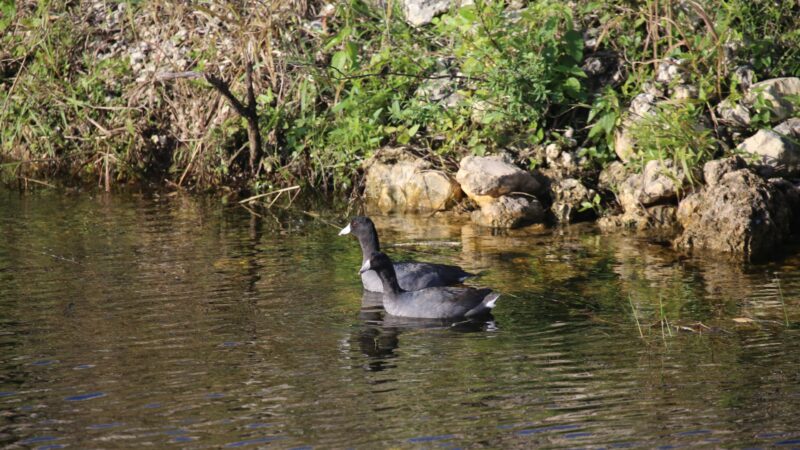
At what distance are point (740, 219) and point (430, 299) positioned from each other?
11.3 ft

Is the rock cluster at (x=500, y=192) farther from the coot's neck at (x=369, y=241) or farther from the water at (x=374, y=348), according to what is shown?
the coot's neck at (x=369, y=241)

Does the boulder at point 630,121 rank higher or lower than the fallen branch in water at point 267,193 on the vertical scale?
higher

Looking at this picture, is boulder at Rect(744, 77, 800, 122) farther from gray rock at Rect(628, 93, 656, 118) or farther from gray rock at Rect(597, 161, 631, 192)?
gray rock at Rect(597, 161, 631, 192)

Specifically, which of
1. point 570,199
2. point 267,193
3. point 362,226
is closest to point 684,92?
point 570,199

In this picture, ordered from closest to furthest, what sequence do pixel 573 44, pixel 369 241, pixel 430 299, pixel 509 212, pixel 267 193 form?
pixel 430 299 < pixel 369 241 < pixel 509 212 < pixel 573 44 < pixel 267 193

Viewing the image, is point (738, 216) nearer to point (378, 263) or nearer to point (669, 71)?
point (669, 71)

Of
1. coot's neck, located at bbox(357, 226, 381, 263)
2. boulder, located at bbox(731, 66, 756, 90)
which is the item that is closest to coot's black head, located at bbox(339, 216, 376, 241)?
coot's neck, located at bbox(357, 226, 381, 263)

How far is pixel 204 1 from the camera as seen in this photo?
573 inches

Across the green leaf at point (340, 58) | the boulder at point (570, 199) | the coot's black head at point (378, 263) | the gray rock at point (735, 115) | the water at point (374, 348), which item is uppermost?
the green leaf at point (340, 58)

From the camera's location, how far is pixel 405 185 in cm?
1306

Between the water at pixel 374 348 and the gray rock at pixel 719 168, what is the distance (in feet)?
3.11

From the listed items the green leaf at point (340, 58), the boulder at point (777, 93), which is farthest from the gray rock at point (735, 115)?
the green leaf at point (340, 58)

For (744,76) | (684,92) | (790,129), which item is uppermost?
(744,76)

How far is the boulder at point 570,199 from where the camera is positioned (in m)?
12.2
